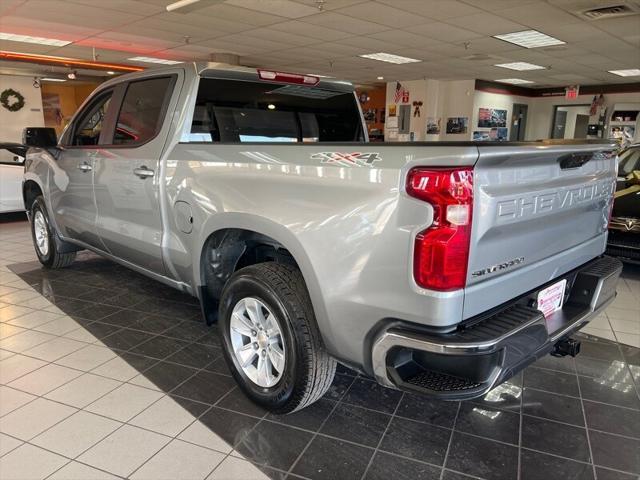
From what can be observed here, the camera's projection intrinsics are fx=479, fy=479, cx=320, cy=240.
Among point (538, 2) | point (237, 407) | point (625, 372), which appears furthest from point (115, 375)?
point (538, 2)

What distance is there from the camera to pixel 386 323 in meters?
1.67

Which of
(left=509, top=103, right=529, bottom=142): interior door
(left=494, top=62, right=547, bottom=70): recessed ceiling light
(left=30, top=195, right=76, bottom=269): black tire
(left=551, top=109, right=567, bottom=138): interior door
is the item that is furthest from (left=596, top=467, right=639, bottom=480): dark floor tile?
(left=551, top=109, right=567, bottom=138): interior door

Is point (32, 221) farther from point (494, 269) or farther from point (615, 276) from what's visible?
point (615, 276)

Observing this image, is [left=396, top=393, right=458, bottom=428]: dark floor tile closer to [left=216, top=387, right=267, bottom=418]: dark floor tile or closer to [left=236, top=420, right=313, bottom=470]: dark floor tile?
[left=236, top=420, right=313, bottom=470]: dark floor tile

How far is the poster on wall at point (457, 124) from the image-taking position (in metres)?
16.4

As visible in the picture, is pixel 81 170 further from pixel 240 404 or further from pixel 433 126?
pixel 433 126

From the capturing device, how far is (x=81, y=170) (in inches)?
139

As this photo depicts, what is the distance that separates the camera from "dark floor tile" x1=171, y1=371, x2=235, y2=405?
2488 millimetres

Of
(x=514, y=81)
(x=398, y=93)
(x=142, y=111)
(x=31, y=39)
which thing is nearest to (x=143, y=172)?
(x=142, y=111)

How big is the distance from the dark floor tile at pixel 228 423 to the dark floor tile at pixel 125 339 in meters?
1.01

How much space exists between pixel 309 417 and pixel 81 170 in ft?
8.21

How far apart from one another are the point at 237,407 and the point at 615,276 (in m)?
1.96

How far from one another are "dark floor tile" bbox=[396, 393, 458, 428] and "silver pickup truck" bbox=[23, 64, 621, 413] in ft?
1.72

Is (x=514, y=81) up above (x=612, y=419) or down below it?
above
